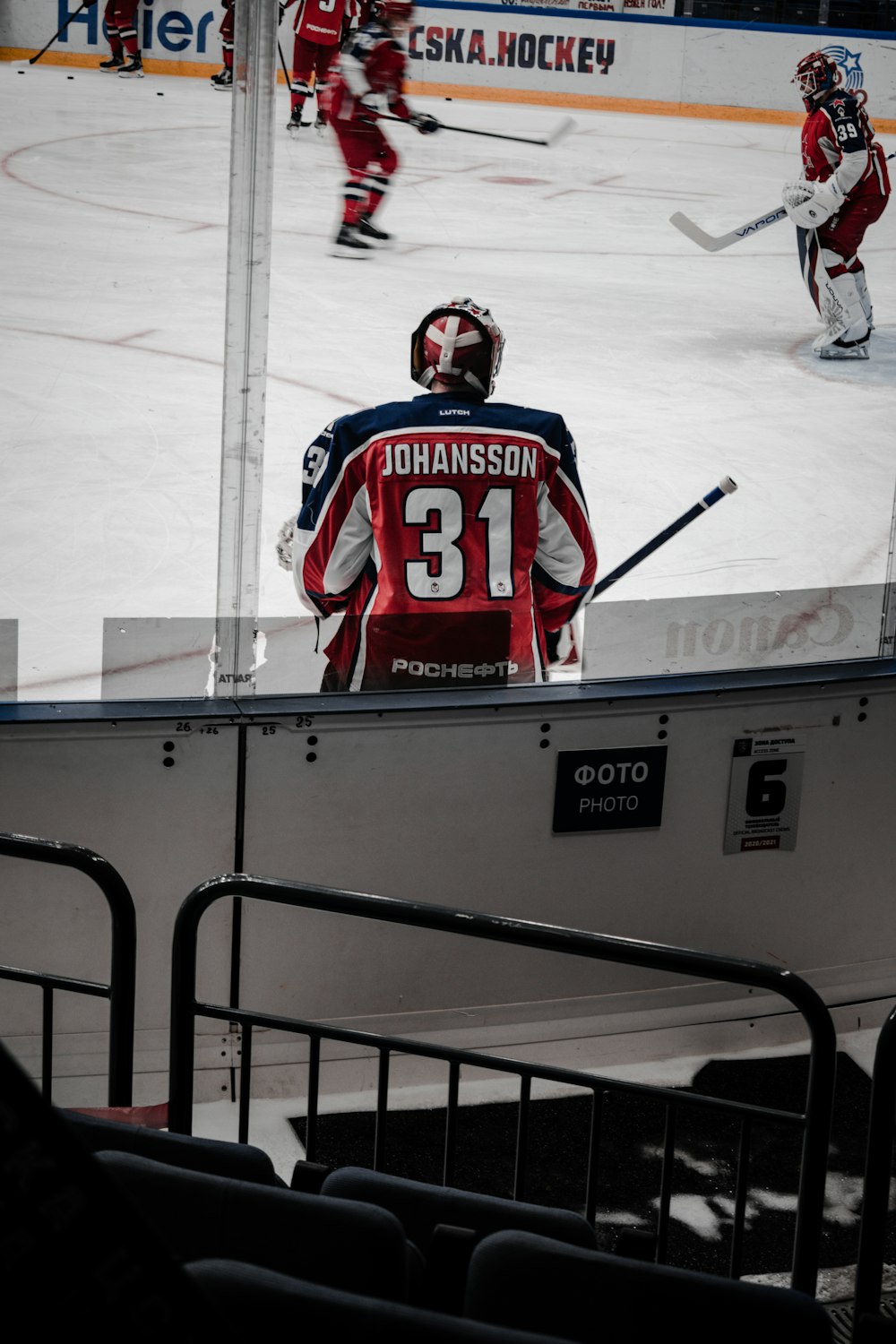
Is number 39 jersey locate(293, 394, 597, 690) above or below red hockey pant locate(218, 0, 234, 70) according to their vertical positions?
below

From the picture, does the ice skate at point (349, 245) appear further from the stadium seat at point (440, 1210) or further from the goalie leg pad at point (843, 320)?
the stadium seat at point (440, 1210)

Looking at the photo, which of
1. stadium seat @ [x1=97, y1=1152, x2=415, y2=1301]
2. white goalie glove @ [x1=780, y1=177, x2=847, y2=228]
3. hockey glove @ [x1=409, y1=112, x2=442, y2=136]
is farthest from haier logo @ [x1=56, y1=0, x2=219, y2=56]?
stadium seat @ [x1=97, y1=1152, x2=415, y2=1301]

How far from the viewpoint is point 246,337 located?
273cm

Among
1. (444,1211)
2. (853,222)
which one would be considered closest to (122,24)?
(853,222)

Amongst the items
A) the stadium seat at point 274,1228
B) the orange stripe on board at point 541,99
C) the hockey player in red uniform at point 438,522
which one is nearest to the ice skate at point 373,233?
the orange stripe on board at point 541,99

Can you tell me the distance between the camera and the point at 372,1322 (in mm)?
1066

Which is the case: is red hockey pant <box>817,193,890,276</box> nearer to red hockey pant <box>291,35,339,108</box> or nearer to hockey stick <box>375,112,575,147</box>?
hockey stick <box>375,112,575,147</box>

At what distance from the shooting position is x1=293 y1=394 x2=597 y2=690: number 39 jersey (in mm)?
2912

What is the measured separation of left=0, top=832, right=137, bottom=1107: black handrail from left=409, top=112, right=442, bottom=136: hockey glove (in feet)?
5.92

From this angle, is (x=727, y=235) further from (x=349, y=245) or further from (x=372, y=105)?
(x=372, y=105)

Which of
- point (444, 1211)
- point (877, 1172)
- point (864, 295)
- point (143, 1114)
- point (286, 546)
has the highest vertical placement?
point (864, 295)

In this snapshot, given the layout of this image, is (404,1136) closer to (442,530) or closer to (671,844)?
(671,844)

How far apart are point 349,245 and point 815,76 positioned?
1.05 meters

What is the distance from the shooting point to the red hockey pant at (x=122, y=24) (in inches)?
113
